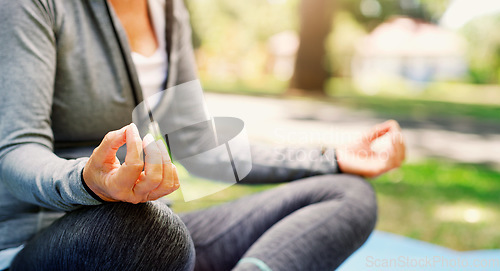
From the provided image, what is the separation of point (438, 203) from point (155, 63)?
2.55 metres

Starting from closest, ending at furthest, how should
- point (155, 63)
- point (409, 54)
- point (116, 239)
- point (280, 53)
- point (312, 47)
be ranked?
point (116, 239) → point (155, 63) → point (312, 47) → point (409, 54) → point (280, 53)

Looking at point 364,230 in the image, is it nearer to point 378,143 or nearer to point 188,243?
point 378,143

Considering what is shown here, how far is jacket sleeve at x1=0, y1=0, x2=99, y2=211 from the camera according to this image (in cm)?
79

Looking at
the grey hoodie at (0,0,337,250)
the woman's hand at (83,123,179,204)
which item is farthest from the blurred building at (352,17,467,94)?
the woman's hand at (83,123,179,204)

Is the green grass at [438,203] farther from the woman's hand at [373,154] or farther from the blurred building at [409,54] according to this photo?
the blurred building at [409,54]

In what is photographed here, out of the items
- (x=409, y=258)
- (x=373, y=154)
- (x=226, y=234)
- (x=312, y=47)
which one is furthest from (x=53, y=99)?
(x=312, y=47)

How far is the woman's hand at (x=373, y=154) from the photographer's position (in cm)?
126

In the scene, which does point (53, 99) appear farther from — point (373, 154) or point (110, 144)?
point (373, 154)

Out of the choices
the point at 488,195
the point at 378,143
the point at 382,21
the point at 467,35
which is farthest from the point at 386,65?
the point at 378,143

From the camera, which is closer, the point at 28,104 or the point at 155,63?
the point at 28,104

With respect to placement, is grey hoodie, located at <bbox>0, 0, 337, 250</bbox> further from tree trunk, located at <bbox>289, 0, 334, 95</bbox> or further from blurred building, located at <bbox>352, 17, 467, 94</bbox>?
blurred building, located at <bbox>352, 17, 467, 94</bbox>

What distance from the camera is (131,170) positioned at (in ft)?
2.01

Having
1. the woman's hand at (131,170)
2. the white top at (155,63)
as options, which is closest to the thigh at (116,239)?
the woman's hand at (131,170)

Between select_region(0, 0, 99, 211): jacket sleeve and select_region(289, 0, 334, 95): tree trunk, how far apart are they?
35.2ft
